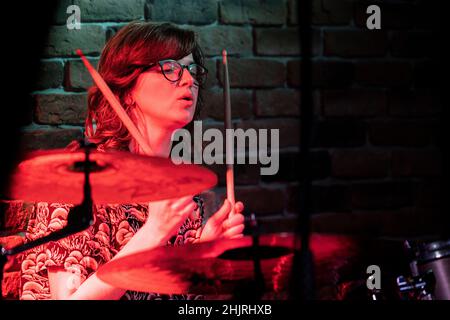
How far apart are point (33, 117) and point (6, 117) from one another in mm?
55

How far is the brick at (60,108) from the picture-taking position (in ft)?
4.60

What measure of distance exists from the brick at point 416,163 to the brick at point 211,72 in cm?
46

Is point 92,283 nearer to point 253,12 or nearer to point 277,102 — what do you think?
point 277,102

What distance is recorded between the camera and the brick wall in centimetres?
142

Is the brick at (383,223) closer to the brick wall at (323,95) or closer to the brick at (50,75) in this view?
the brick wall at (323,95)

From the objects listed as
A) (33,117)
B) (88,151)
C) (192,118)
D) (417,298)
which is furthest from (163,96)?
(417,298)

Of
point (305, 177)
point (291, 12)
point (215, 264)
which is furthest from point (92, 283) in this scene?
point (291, 12)

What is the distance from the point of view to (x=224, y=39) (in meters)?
1.46

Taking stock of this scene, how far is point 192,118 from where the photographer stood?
146cm

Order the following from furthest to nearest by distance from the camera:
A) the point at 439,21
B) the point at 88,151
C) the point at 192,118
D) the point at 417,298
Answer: the point at 439,21 → the point at 192,118 → the point at 417,298 → the point at 88,151

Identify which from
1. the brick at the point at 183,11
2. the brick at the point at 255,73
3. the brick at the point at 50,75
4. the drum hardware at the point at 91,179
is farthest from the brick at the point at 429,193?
the brick at the point at 50,75

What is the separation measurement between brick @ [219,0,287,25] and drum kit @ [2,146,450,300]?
0.57 m

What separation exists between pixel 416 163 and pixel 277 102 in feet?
1.21
